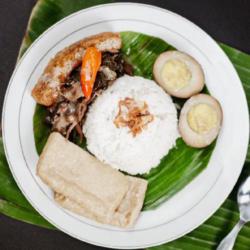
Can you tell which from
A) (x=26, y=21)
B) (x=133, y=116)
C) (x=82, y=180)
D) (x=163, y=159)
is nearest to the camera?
(x=82, y=180)

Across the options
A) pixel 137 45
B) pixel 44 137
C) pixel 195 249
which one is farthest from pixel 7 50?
pixel 195 249

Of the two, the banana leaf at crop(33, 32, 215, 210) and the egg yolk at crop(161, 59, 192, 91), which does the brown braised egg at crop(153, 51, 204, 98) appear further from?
the banana leaf at crop(33, 32, 215, 210)

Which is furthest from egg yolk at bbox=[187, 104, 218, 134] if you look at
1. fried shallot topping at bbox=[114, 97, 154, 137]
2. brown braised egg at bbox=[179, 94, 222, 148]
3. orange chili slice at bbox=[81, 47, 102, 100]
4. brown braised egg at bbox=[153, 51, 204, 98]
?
orange chili slice at bbox=[81, 47, 102, 100]

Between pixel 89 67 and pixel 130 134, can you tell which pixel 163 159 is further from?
pixel 89 67

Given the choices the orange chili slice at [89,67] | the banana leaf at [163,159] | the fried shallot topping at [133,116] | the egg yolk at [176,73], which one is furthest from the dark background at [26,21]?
the fried shallot topping at [133,116]

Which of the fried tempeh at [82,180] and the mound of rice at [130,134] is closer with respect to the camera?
the fried tempeh at [82,180]

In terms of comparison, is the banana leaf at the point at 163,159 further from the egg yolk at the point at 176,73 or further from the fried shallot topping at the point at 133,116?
the fried shallot topping at the point at 133,116

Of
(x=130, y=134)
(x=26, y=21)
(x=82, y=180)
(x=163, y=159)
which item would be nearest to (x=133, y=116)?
(x=130, y=134)
